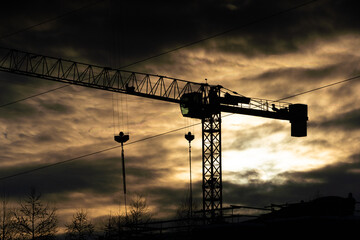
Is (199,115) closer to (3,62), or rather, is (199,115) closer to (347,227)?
(3,62)

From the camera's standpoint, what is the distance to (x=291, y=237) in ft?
105

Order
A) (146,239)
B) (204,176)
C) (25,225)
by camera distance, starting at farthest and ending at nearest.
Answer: (204,176) < (25,225) < (146,239)

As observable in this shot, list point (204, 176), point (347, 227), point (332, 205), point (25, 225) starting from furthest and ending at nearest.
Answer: point (204, 176) → point (25, 225) → point (332, 205) → point (347, 227)

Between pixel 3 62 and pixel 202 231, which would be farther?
pixel 3 62

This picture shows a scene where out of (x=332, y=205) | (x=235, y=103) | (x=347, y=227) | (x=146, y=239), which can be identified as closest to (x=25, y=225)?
(x=235, y=103)

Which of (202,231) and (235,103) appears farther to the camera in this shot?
(235,103)

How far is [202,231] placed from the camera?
1264 inches

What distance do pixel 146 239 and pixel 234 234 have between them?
9164 mm

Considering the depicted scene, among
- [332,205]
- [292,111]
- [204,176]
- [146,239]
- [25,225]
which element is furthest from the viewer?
[292,111]

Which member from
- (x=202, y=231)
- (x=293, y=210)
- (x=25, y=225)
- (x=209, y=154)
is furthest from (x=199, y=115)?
(x=202, y=231)

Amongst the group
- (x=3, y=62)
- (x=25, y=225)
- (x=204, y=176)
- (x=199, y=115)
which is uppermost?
(x=3, y=62)

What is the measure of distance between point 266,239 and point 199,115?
47702mm

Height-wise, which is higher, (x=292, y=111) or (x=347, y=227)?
(x=292, y=111)

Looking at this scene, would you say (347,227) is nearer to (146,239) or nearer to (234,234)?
(234,234)
